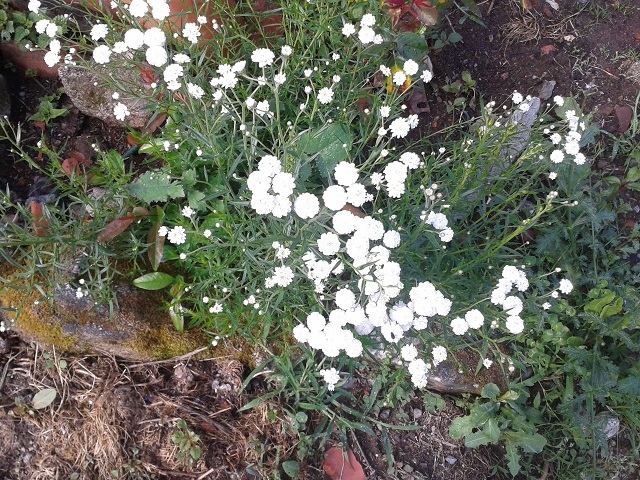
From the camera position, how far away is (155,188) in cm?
250

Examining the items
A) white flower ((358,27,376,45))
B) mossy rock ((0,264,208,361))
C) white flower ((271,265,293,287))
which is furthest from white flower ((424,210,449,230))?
mossy rock ((0,264,208,361))

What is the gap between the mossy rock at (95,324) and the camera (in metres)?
2.50

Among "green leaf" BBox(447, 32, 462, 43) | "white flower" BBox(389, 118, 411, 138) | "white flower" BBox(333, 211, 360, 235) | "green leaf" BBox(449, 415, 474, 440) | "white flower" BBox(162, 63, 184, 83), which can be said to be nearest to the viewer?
"white flower" BBox(333, 211, 360, 235)

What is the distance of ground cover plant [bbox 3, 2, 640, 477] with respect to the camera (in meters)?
2.00

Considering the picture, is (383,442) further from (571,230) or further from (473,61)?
(473,61)

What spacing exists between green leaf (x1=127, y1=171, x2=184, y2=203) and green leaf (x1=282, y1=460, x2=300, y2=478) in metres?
1.39

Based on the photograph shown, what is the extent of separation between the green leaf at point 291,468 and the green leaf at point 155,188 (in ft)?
4.57

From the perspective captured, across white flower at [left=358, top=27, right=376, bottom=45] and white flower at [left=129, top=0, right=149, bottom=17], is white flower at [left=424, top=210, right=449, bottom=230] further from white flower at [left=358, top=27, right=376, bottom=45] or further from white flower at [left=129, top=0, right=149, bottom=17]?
white flower at [left=129, top=0, right=149, bottom=17]

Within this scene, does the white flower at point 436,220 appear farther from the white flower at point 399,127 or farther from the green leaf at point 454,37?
the green leaf at point 454,37

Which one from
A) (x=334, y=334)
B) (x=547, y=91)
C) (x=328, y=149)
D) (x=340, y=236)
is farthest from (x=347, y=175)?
(x=547, y=91)

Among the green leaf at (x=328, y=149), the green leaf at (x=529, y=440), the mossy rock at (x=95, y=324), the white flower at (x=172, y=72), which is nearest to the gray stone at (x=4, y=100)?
the mossy rock at (x=95, y=324)

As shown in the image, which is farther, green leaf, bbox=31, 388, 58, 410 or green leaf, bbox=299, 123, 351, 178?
green leaf, bbox=31, 388, 58, 410

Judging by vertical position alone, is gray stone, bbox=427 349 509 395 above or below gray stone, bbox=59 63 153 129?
below

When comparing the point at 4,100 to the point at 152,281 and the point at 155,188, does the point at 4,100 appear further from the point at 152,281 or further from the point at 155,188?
the point at 152,281
